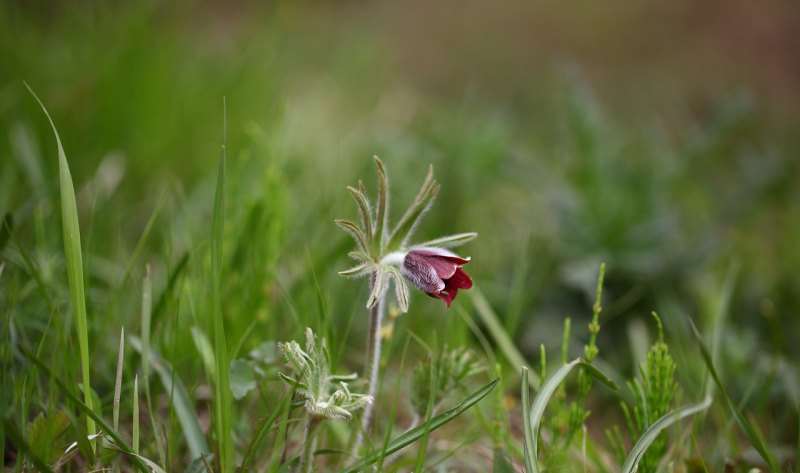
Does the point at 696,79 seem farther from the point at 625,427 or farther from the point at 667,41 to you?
the point at 625,427

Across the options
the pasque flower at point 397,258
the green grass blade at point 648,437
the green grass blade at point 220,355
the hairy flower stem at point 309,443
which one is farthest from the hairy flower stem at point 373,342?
the green grass blade at point 648,437

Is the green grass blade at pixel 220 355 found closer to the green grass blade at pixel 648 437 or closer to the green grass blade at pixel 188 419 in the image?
the green grass blade at pixel 188 419

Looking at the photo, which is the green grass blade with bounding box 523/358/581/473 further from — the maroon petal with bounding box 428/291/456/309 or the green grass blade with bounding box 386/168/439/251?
the green grass blade with bounding box 386/168/439/251

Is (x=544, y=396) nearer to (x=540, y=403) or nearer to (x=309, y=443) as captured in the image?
(x=540, y=403)

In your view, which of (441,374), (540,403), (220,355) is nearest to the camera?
(220,355)

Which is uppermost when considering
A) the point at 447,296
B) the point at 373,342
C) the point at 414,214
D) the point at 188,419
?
the point at 414,214

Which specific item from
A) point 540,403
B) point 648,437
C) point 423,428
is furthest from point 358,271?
point 648,437
